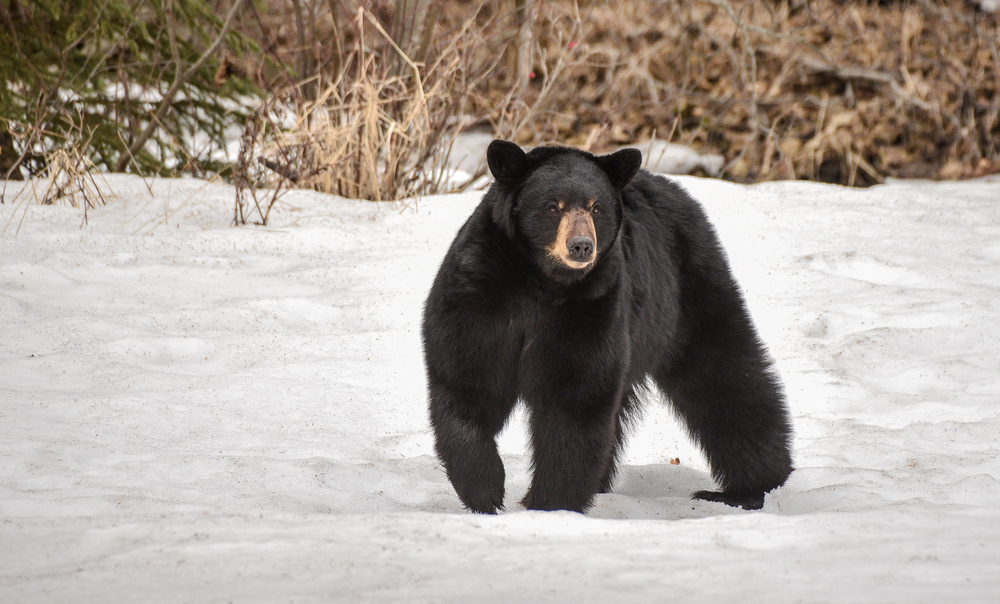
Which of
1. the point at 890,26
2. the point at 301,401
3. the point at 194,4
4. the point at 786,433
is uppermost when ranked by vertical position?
the point at 890,26

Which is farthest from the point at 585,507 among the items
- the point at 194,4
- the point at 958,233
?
the point at 194,4

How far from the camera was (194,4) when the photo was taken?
6.14 m

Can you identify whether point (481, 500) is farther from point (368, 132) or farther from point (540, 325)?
point (368, 132)

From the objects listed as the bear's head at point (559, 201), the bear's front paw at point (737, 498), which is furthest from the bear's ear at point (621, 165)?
the bear's front paw at point (737, 498)

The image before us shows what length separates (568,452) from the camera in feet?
8.36

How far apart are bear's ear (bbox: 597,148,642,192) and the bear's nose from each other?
39 cm

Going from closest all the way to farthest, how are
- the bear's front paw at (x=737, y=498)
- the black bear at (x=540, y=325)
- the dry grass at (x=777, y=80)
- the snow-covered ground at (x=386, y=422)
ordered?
the snow-covered ground at (x=386, y=422) → the black bear at (x=540, y=325) → the bear's front paw at (x=737, y=498) → the dry grass at (x=777, y=80)

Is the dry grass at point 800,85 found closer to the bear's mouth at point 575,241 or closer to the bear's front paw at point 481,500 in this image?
the bear's mouth at point 575,241

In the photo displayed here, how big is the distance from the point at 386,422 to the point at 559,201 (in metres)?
1.31

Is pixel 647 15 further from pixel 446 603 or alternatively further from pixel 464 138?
pixel 446 603

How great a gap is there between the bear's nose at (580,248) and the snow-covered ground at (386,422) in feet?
2.28

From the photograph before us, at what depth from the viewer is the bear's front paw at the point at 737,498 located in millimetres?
3094

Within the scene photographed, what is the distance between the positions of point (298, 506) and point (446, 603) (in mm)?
1054

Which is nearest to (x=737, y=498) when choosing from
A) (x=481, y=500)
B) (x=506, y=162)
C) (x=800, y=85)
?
(x=481, y=500)
